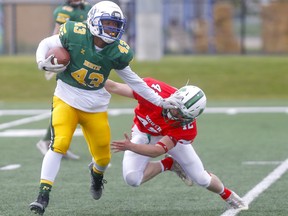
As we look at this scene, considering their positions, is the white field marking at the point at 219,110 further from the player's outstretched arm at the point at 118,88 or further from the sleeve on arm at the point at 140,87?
the sleeve on arm at the point at 140,87

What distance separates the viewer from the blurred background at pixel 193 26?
25.1m

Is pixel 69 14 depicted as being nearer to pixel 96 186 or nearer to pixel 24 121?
pixel 96 186

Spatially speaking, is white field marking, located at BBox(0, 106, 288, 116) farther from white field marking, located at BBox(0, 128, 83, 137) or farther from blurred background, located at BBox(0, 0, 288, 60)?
blurred background, located at BBox(0, 0, 288, 60)

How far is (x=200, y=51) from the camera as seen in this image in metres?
26.3

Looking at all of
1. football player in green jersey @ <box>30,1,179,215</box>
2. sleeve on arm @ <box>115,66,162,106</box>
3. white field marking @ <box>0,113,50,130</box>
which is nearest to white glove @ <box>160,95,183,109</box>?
football player in green jersey @ <box>30,1,179,215</box>

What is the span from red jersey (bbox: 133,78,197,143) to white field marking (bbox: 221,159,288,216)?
70 centimetres

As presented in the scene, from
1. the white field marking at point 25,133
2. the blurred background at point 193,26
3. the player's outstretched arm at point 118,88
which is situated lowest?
the blurred background at point 193,26

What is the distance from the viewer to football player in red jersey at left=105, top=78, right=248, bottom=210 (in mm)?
6781

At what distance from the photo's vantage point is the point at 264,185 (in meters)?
8.22

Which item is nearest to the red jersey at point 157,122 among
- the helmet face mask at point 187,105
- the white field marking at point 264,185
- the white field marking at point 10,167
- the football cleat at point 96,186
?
the helmet face mask at point 187,105

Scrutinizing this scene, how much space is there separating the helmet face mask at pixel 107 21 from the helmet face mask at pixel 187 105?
2.27ft

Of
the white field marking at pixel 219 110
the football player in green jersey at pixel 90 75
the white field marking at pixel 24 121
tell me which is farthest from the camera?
the white field marking at pixel 219 110

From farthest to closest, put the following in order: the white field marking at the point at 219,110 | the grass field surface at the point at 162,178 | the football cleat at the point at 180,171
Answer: the white field marking at the point at 219,110, the football cleat at the point at 180,171, the grass field surface at the point at 162,178

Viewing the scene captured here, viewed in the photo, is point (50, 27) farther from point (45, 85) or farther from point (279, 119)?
point (279, 119)
